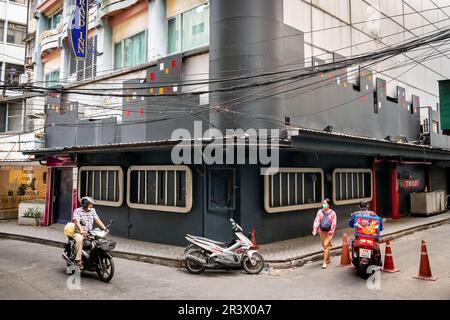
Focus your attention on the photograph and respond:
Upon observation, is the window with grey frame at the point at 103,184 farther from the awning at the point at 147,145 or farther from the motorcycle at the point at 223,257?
the motorcycle at the point at 223,257

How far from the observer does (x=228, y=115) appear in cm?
1212

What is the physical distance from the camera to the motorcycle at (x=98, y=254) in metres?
8.31

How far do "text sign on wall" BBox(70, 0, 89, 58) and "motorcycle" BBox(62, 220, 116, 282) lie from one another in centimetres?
1158

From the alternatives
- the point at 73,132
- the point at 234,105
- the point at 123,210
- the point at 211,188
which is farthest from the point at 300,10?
the point at 73,132

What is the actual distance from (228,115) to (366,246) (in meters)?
5.87

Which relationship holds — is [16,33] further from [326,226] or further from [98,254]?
[326,226]

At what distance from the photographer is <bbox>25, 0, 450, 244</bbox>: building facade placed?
12047mm

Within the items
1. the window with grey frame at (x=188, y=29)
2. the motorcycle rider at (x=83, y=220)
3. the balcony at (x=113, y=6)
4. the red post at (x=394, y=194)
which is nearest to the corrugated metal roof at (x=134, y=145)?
the motorcycle rider at (x=83, y=220)

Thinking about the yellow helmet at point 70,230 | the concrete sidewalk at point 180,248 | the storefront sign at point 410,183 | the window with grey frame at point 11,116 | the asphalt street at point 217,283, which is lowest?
the asphalt street at point 217,283

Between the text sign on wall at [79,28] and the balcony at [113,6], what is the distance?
74cm

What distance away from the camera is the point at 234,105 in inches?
479

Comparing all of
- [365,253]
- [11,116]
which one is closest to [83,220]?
[365,253]

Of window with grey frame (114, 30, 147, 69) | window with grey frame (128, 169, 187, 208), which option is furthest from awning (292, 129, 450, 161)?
window with grey frame (114, 30, 147, 69)

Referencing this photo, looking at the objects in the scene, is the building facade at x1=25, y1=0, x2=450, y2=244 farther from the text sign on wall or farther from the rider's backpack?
the rider's backpack
